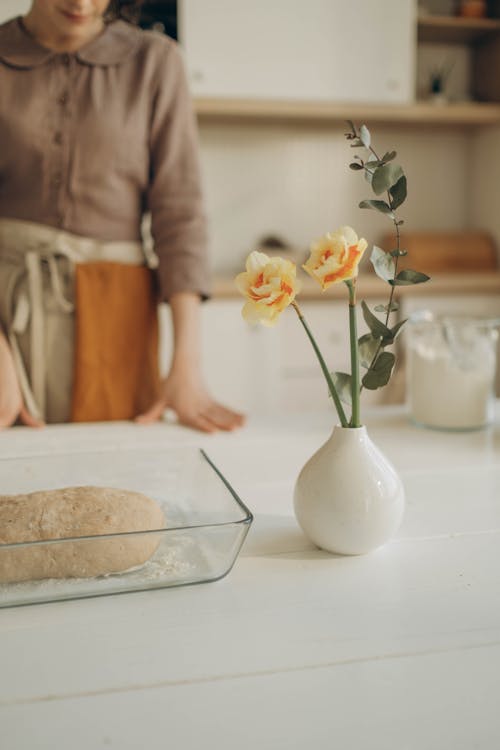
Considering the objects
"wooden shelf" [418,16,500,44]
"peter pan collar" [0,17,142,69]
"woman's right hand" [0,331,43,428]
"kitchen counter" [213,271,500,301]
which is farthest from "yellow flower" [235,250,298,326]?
"wooden shelf" [418,16,500,44]

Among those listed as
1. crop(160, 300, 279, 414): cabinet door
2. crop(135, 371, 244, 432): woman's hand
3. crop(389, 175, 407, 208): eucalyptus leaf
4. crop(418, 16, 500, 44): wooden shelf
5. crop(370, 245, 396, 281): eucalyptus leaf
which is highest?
crop(418, 16, 500, 44): wooden shelf

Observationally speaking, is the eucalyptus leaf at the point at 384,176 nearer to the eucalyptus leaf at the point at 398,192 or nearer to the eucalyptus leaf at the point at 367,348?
the eucalyptus leaf at the point at 398,192

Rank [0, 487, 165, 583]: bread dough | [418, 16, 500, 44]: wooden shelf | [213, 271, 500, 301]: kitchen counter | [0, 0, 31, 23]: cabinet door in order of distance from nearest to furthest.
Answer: [0, 487, 165, 583]: bread dough → [0, 0, 31, 23]: cabinet door → [213, 271, 500, 301]: kitchen counter → [418, 16, 500, 44]: wooden shelf

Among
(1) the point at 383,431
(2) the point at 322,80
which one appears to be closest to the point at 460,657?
(1) the point at 383,431

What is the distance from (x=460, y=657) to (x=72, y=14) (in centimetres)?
98

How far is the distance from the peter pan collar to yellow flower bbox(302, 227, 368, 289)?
0.76 m

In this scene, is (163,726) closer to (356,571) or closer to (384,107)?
(356,571)

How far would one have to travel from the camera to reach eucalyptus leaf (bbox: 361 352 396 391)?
2.03ft

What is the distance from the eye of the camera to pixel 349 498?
0.63 metres

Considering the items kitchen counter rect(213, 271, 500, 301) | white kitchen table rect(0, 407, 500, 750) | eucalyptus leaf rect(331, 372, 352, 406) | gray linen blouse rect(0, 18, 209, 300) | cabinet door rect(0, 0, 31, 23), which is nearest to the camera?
white kitchen table rect(0, 407, 500, 750)

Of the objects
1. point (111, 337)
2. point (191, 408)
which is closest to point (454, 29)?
point (111, 337)

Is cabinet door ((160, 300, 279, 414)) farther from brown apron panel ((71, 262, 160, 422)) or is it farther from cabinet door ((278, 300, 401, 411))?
brown apron panel ((71, 262, 160, 422))

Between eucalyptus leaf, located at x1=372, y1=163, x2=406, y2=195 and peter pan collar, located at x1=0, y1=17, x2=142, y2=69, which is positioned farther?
peter pan collar, located at x1=0, y1=17, x2=142, y2=69

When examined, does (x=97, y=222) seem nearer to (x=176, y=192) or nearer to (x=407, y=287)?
(x=176, y=192)
